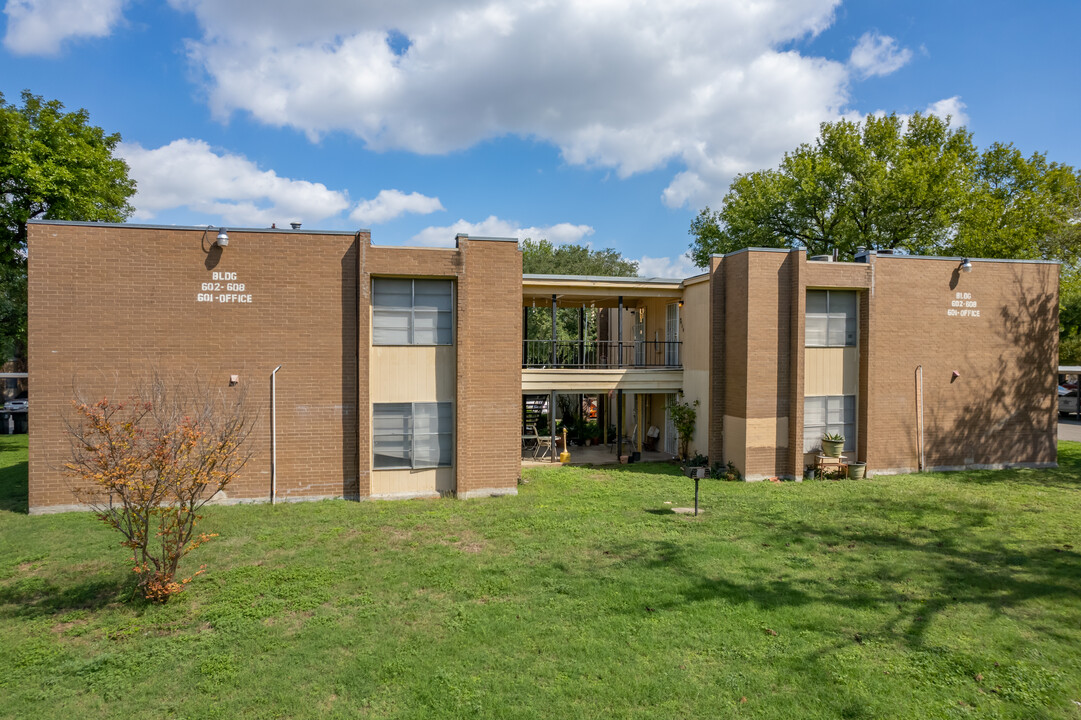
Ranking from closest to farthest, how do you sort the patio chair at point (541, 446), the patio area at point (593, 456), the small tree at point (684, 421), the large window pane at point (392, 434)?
the large window pane at point (392, 434) < the small tree at point (684, 421) < the patio area at point (593, 456) < the patio chair at point (541, 446)

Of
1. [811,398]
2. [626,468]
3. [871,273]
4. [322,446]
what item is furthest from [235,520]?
[871,273]

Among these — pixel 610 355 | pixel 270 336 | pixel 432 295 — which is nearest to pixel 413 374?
pixel 432 295

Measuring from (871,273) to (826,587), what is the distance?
35.3 ft

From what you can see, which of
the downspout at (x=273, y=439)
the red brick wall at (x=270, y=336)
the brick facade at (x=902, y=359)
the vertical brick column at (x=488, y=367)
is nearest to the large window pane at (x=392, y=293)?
the red brick wall at (x=270, y=336)

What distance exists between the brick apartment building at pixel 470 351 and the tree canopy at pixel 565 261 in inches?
1260

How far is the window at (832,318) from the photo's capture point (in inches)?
617

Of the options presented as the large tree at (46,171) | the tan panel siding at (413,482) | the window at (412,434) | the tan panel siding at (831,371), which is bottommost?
the tan panel siding at (413,482)

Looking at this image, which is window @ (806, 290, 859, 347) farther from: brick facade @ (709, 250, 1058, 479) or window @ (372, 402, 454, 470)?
window @ (372, 402, 454, 470)

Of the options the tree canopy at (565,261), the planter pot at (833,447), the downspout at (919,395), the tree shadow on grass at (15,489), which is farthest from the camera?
the tree canopy at (565,261)

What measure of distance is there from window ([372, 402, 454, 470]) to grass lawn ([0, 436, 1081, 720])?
5.20ft

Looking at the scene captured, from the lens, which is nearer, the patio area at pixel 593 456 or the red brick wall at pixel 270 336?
the red brick wall at pixel 270 336

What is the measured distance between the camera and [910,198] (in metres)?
25.6

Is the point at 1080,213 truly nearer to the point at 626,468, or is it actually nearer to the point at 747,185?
the point at 747,185

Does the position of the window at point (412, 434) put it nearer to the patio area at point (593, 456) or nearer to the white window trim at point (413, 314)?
the white window trim at point (413, 314)
